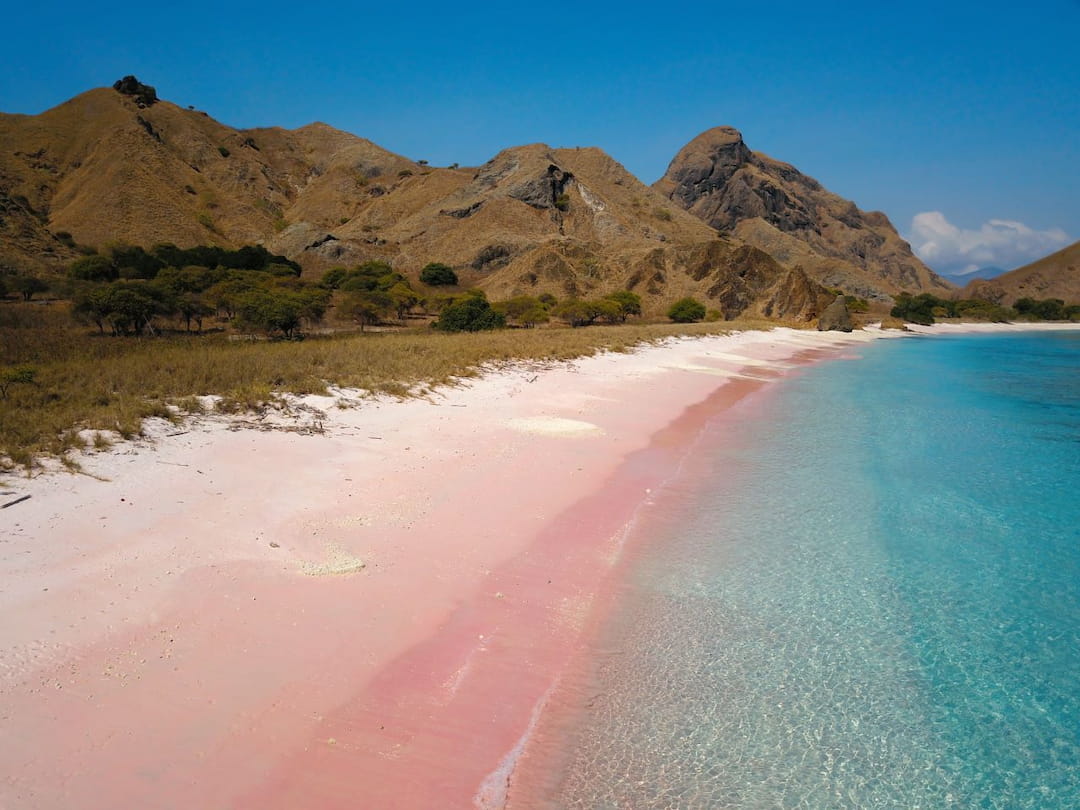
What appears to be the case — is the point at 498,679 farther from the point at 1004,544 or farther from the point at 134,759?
Result: the point at 1004,544

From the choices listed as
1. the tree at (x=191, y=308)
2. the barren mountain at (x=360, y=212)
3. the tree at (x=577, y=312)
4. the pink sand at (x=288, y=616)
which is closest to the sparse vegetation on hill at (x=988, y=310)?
the barren mountain at (x=360, y=212)

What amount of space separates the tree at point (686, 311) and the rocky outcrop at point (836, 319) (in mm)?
13810

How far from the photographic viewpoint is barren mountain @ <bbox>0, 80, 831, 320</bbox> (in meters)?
70.7

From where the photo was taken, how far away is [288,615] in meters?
5.18

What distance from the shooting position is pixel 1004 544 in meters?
8.34

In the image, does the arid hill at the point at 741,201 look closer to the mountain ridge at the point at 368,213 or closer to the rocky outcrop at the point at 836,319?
the mountain ridge at the point at 368,213

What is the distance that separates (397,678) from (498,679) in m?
0.82

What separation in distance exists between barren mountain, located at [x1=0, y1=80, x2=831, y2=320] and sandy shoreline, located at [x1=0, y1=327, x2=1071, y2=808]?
181 ft

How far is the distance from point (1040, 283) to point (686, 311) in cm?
12937

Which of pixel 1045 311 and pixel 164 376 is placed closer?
pixel 164 376

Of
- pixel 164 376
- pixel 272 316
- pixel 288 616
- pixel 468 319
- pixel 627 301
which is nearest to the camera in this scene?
pixel 288 616

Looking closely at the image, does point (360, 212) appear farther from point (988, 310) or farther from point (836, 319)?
point (988, 310)

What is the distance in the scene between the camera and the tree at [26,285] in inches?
1550

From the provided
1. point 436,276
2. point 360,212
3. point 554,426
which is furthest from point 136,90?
point 554,426
